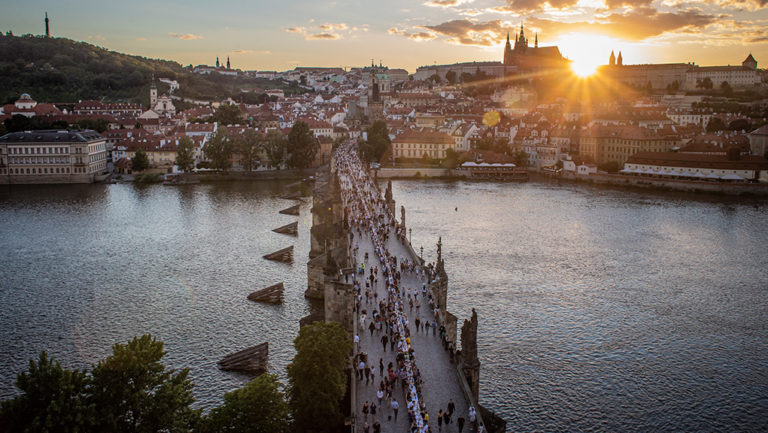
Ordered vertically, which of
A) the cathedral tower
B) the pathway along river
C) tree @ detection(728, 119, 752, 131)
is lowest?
the pathway along river

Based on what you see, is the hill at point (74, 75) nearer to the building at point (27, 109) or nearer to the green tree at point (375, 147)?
the building at point (27, 109)

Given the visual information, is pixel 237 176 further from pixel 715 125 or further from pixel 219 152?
pixel 715 125

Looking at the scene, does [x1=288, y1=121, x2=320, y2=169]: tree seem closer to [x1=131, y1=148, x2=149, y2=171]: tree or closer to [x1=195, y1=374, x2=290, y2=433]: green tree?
[x1=131, y1=148, x2=149, y2=171]: tree

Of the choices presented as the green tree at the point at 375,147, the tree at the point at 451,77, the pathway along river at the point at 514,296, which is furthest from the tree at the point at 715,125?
the tree at the point at 451,77

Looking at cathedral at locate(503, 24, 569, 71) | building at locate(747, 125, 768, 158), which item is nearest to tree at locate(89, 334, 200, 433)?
building at locate(747, 125, 768, 158)

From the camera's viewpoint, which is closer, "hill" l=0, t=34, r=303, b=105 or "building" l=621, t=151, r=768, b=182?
"building" l=621, t=151, r=768, b=182
